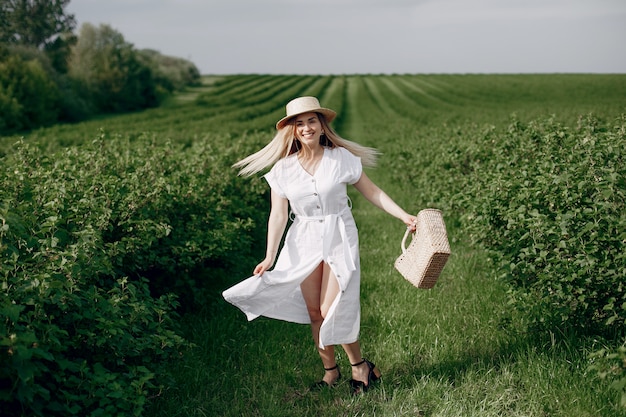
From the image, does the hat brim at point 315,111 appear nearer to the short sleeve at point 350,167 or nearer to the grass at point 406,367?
the short sleeve at point 350,167

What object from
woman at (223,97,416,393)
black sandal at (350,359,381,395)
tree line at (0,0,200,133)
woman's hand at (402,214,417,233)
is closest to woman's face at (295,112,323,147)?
woman at (223,97,416,393)

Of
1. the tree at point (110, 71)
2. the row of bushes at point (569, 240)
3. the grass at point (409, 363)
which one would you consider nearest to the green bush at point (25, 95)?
the tree at point (110, 71)

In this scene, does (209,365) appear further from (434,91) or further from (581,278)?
(434,91)

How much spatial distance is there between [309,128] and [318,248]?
2.62ft

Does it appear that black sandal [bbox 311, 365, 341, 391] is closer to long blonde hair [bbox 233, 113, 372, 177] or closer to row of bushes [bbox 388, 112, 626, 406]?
row of bushes [bbox 388, 112, 626, 406]

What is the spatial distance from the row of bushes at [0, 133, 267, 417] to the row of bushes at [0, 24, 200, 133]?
34434 millimetres

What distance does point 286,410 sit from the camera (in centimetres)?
382

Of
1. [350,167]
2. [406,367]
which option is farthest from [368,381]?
[350,167]

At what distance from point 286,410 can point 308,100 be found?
6.65ft

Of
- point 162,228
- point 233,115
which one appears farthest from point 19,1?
point 162,228

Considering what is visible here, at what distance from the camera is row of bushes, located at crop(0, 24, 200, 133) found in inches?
1581

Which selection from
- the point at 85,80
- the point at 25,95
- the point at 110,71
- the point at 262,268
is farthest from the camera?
the point at 110,71

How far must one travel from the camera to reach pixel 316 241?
3.92 m

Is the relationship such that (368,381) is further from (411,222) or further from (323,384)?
(411,222)
